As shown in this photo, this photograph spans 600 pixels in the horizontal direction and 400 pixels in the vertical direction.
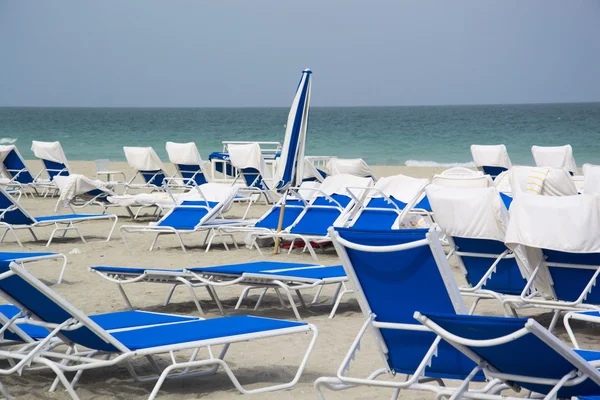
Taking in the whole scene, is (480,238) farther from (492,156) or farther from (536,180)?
(492,156)

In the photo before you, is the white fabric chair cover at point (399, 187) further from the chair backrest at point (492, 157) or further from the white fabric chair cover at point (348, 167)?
the chair backrest at point (492, 157)

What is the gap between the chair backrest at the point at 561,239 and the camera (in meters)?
4.90

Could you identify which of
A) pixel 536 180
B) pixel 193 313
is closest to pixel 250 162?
pixel 536 180

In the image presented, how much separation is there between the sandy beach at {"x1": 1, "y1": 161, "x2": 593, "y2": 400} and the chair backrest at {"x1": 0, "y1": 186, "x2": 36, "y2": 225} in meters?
0.44

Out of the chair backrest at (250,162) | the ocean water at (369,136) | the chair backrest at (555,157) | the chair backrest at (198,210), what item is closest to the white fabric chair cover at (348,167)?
the chair backrest at (250,162)

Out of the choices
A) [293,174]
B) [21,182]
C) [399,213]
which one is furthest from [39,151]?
[399,213]

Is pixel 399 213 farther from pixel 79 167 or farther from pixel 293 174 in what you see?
pixel 79 167

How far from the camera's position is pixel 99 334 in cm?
370

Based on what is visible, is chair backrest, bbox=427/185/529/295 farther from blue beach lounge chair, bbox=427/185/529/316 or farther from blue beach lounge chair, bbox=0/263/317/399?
blue beach lounge chair, bbox=0/263/317/399

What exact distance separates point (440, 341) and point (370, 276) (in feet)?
1.15

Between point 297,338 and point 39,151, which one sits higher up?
Answer: point 297,338

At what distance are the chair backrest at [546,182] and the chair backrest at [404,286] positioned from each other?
145 inches

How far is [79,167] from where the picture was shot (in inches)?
878

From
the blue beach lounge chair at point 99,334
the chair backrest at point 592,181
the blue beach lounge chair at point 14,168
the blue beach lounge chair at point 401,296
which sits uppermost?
the blue beach lounge chair at point 401,296
